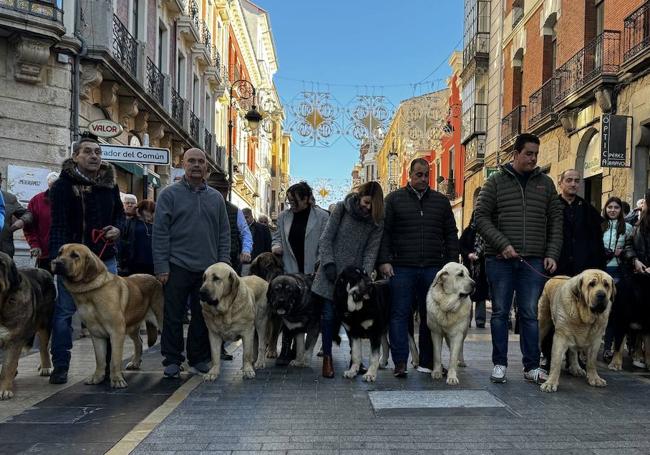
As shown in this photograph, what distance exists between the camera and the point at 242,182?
3972 centimetres

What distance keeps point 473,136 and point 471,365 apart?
20571 millimetres

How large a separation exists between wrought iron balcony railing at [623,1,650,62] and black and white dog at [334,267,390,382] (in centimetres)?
989

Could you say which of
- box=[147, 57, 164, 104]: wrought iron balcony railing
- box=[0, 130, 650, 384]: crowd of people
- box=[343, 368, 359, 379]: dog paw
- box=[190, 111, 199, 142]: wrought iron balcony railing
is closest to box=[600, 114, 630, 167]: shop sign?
box=[0, 130, 650, 384]: crowd of people

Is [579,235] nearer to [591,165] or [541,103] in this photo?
[591,165]

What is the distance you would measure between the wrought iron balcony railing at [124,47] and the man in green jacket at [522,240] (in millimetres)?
11977

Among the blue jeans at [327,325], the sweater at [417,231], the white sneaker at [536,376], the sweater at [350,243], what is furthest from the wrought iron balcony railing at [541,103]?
the blue jeans at [327,325]

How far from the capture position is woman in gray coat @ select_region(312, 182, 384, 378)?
20.7ft

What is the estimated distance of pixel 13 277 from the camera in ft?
17.1

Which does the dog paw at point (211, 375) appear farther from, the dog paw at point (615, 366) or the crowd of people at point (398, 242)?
the dog paw at point (615, 366)

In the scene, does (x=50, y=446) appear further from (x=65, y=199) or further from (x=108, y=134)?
(x=108, y=134)

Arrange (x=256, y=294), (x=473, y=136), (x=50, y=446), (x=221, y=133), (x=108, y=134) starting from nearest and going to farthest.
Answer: (x=50, y=446) → (x=256, y=294) → (x=108, y=134) → (x=473, y=136) → (x=221, y=133)

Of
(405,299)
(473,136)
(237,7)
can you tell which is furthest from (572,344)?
(237,7)

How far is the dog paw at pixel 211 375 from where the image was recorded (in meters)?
6.03

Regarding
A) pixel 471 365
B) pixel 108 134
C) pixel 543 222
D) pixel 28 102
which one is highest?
pixel 28 102
